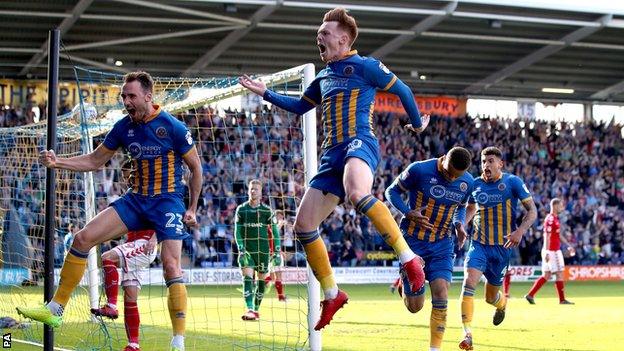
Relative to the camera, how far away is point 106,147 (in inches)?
370

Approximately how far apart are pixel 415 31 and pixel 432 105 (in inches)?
352

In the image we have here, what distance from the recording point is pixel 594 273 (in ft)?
116

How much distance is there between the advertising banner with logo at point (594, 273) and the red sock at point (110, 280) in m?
25.5

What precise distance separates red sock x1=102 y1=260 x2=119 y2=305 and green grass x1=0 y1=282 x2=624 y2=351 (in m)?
0.73

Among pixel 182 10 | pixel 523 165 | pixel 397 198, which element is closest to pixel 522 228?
pixel 397 198

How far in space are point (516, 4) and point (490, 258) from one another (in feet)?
61.4

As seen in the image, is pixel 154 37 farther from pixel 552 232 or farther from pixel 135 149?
pixel 135 149

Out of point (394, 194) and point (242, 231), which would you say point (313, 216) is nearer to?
point (394, 194)

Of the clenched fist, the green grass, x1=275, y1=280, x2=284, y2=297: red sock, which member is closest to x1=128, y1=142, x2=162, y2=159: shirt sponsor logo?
the clenched fist

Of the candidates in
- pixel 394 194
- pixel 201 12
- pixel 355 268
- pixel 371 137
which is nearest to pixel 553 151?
pixel 355 268

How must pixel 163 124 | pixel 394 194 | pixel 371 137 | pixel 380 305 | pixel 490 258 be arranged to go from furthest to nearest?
1. pixel 380 305
2. pixel 490 258
3. pixel 394 194
4. pixel 163 124
5. pixel 371 137

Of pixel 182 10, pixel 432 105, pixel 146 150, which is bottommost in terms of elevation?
pixel 146 150

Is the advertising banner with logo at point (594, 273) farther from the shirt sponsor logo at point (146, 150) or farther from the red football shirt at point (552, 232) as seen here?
the shirt sponsor logo at point (146, 150)

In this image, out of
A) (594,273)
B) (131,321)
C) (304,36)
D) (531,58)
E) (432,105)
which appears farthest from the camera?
(432,105)
